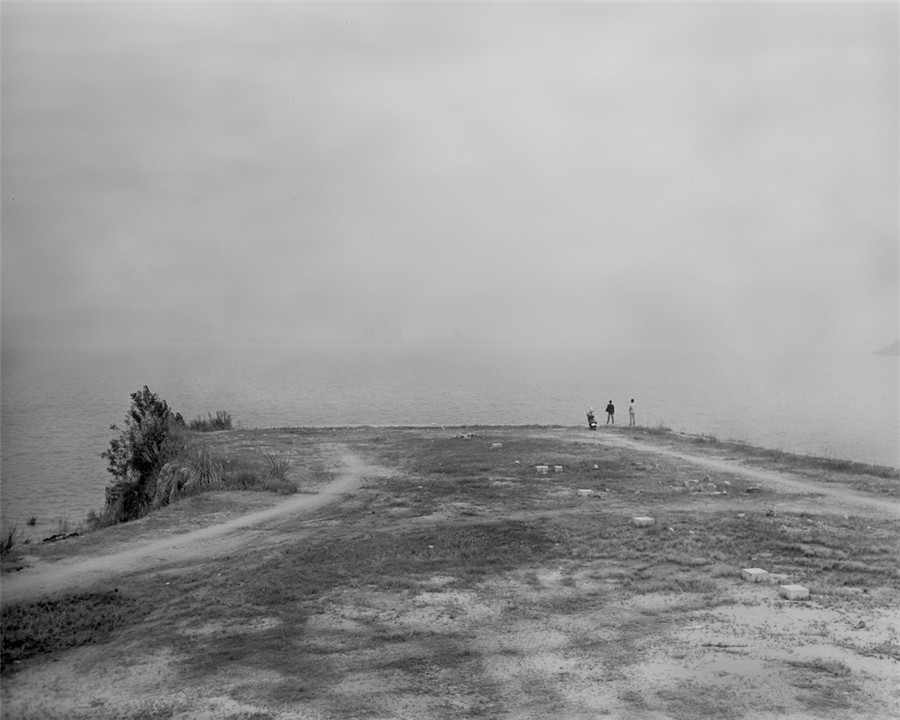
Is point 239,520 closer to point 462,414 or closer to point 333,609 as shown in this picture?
point 333,609

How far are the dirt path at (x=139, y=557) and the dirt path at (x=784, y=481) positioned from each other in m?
14.5

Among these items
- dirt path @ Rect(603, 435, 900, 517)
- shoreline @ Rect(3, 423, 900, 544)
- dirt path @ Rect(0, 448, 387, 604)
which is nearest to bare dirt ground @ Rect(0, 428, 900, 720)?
dirt path @ Rect(0, 448, 387, 604)

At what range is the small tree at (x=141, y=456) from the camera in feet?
94.6

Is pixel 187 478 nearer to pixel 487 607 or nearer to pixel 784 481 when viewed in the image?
pixel 487 607

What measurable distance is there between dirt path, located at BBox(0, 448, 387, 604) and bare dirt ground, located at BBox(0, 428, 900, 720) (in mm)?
78

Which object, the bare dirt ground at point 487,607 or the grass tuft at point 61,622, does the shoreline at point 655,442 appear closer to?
the bare dirt ground at point 487,607

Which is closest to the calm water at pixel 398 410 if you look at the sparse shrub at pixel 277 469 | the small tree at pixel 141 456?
the small tree at pixel 141 456

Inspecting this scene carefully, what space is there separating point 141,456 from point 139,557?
15.2m

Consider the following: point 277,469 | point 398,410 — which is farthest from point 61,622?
point 398,410

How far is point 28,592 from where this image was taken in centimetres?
1441

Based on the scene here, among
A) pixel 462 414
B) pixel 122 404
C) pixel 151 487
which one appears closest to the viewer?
pixel 151 487

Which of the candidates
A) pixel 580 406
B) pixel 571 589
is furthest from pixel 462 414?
pixel 571 589

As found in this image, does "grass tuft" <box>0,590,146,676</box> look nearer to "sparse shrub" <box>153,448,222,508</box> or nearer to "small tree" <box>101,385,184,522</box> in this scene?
"sparse shrub" <box>153,448,222,508</box>

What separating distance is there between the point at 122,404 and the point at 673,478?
76311 mm
